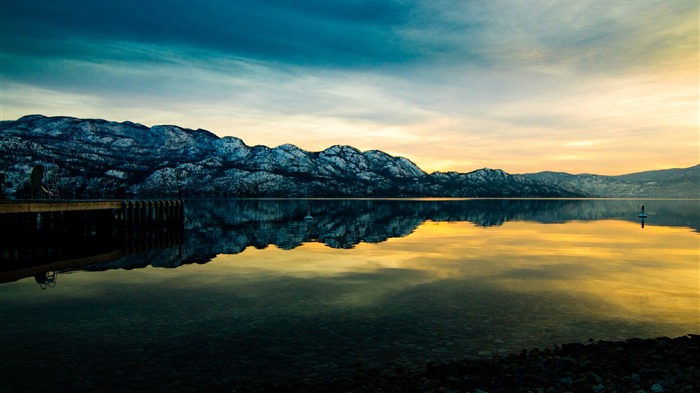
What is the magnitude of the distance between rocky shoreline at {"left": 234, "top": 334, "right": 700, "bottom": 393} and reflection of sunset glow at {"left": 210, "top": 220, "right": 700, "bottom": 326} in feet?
19.0

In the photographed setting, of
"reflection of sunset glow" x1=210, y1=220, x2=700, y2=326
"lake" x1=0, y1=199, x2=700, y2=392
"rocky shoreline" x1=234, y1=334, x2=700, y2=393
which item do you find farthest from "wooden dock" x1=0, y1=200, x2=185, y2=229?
"rocky shoreline" x1=234, y1=334, x2=700, y2=393

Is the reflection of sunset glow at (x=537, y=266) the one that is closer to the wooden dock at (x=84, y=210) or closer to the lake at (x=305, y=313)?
the lake at (x=305, y=313)

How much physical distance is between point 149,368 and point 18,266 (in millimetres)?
25303

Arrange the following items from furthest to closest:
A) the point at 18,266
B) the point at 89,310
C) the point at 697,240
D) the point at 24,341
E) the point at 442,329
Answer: the point at 697,240, the point at 18,266, the point at 89,310, the point at 442,329, the point at 24,341

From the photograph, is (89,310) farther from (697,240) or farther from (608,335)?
(697,240)

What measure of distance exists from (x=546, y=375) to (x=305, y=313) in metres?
10.1

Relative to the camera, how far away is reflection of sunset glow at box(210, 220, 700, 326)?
2142cm

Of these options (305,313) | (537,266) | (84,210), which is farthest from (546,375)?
(84,210)

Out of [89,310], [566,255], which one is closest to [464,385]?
[89,310]

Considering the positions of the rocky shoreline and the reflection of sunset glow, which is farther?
the reflection of sunset glow

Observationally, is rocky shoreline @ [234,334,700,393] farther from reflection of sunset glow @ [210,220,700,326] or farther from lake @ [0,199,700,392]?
reflection of sunset glow @ [210,220,700,326]

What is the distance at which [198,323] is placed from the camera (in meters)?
17.2

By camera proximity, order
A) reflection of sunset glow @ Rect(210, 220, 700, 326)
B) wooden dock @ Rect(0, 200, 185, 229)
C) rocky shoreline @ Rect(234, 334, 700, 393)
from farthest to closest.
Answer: wooden dock @ Rect(0, 200, 185, 229) → reflection of sunset glow @ Rect(210, 220, 700, 326) → rocky shoreline @ Rect(234, 334, 700, 393)

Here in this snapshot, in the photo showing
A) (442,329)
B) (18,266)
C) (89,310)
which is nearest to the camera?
(442,329)
